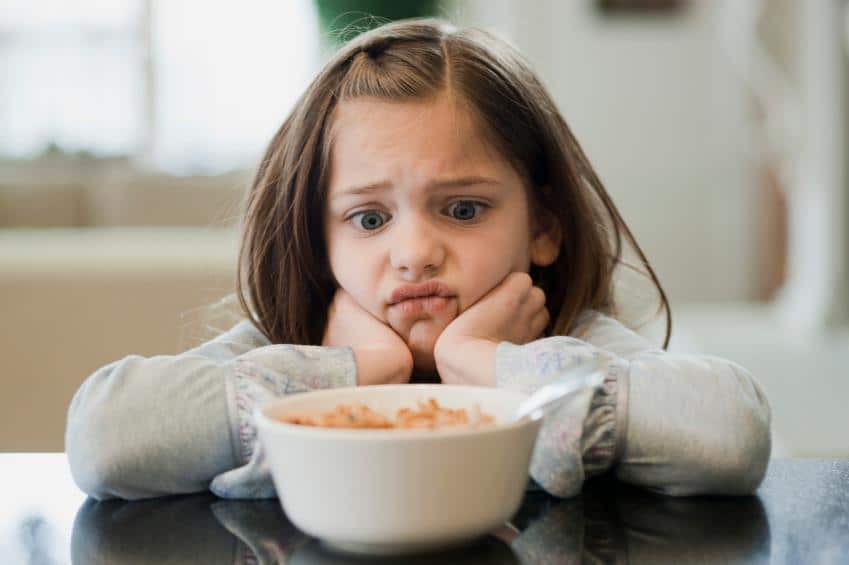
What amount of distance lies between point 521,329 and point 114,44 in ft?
15.9

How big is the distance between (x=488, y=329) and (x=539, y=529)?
1.17 feet

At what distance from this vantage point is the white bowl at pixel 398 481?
0.48m

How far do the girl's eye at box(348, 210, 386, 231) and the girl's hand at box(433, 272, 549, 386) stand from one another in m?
0.12

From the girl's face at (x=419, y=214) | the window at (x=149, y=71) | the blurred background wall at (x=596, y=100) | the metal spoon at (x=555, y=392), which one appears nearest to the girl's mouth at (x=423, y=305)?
the girl's face at (x=419, y=214)

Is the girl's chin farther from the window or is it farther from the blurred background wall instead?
the window

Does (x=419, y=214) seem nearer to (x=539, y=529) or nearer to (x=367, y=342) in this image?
(x=367, y=342)

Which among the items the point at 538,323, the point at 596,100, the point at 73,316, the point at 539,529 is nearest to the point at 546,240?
the point at 538,323

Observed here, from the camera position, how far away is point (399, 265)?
91 centimetres

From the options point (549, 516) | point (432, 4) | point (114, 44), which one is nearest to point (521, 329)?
point (549, 516)

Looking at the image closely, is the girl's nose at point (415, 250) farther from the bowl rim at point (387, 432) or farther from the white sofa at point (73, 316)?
the white sofa at point (73, 316)

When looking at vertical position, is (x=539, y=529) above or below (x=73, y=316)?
above

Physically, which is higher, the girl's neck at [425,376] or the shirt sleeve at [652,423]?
the shirt sleeve at [652,423]

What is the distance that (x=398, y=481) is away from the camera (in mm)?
484

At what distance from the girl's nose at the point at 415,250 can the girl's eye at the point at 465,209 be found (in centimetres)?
4
